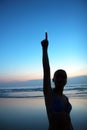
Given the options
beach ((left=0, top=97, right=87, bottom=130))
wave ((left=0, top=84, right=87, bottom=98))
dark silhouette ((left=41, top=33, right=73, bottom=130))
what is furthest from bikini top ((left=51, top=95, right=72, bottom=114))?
wave ((left=0, top=84, right=87, bottom=98))

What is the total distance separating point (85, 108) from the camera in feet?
18.2

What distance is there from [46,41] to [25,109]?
15.3 ft

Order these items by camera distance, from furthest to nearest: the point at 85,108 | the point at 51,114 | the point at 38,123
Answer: the point at 85,108
the point at 38,123
the point at 51,114

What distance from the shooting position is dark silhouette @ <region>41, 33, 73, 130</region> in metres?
1.04

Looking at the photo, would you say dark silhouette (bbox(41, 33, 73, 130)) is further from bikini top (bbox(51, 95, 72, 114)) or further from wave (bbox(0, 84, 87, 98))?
wave (bbox(0, 84, 87, 98))

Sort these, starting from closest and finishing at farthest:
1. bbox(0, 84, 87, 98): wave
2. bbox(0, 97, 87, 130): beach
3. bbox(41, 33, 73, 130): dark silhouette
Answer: bbox(41, 33, 73, 130): dark silhouette → bbox(0, 97, 87, 130): beach → bbox(0, 84, 87, 98): wave

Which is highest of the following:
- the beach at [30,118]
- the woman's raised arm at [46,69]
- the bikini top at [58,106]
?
the woman's raised arm at [46,69]

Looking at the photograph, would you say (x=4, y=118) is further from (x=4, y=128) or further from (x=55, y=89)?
(x=55, y=89)

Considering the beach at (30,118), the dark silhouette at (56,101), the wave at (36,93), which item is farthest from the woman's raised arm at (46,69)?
the wave at (36,93)

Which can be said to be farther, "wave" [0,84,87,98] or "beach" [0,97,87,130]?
"wave" [0,84,87,98]

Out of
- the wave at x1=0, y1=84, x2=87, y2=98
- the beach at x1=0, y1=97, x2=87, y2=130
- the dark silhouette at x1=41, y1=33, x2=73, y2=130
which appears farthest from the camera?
the wave at x1=0, y1=84, x2=87, y2=98

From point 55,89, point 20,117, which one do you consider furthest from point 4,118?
point 55,89

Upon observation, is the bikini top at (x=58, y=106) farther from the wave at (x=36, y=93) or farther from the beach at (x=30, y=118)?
the wave at (x=36, y=93)

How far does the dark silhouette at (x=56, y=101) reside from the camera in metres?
1.04
